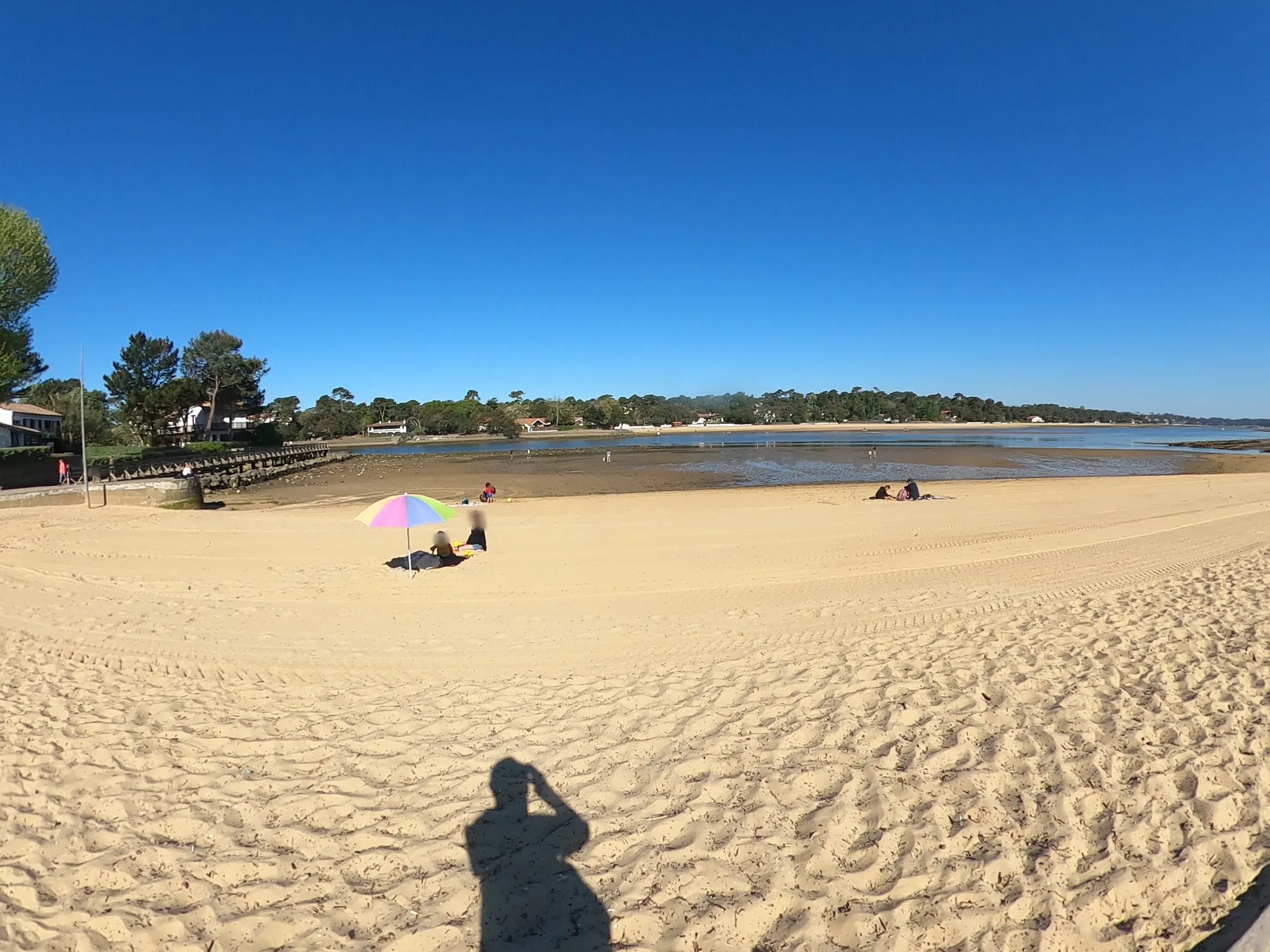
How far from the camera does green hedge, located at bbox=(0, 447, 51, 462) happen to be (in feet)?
85.1

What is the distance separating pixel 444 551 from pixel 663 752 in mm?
7460

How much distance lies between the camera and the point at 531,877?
3398 millimetres

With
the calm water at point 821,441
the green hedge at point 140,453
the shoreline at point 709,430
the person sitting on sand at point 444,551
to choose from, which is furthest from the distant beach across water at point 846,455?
the person sitting on sand at point 444,551

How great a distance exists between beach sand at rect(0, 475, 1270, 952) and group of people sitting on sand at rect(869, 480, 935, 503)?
1102 centimetres

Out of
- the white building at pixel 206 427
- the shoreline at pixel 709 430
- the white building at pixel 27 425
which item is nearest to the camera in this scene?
the white building at pixel 27 425

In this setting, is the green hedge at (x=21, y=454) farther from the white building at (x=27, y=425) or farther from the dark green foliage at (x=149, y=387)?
the dark green foliage at (x=149, y=387)

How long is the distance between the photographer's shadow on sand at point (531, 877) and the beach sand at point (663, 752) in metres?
0.09

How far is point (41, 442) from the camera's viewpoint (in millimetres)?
42000

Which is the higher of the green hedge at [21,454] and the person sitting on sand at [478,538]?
the green hedge at [21,454]

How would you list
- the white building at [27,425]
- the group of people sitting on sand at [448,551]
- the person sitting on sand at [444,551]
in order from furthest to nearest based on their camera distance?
the white building at [27,425] < the person sitting on sand at [444,551] < the group of people sitting on sand at [448,551]

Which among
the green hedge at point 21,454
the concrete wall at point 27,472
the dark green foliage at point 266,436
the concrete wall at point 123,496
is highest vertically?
the dark green foliage at point 266,436

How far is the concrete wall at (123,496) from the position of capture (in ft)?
68.2

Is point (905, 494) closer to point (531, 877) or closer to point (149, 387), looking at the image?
point (531, 877)

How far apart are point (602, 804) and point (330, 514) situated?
18106 millimetres
